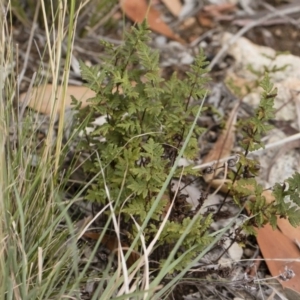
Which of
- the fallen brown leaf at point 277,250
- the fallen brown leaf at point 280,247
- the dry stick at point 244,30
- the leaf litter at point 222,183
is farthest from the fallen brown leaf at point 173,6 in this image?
the fallen brown leaf at point 277,250

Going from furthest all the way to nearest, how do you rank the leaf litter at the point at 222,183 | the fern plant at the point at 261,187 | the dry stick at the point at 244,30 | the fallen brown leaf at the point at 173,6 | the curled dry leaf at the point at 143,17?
the fallen brown leaf at the point at 173,6, the curled dry leaf at the point at 143,17, the dry stick at the point at 244,30, the leaf litter at the point at 222,183, the fern plant at the point at 261,187

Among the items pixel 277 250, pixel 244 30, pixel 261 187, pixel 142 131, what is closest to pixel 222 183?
pixel 261 187

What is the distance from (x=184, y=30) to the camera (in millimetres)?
2611

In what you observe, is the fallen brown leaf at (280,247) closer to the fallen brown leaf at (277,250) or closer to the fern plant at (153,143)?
the fallen brown leaf at (277,250)

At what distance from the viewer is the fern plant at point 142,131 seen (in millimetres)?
1448

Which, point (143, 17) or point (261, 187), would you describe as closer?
point (261, 187)

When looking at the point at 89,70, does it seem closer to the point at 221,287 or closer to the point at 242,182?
the point at 242,182

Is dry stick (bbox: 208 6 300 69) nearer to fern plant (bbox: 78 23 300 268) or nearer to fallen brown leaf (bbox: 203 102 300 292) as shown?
fallen brown leaf (bbox: 203 102 300 292)

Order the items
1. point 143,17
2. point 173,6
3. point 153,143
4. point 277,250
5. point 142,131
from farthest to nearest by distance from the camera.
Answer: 1. point 173,6
2. point 143,17
3. point 277,250
4. point 142,131
5. point 153,143

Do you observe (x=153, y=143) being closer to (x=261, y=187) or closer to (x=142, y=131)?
(x=142, y=131)

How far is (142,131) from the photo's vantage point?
5.02ft

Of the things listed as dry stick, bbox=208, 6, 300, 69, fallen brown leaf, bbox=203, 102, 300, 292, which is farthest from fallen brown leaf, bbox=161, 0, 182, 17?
fallen brown leaf, bbox=203, 102, 300, 292

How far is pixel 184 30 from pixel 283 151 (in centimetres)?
79

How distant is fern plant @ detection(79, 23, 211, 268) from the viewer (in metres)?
1.45
